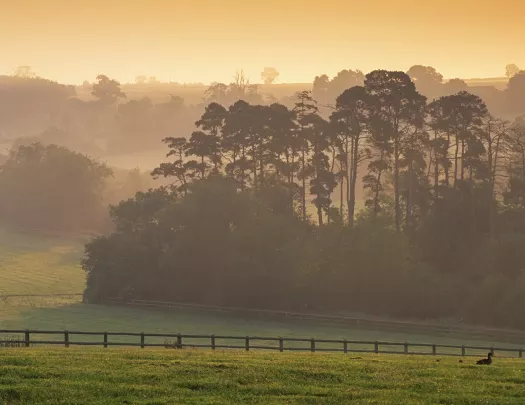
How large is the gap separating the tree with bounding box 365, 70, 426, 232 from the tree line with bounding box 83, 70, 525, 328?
0.12 m

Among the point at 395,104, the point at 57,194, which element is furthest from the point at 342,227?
the point at 57,194

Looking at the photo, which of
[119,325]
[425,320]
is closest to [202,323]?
[119,325]

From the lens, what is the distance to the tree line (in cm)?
8644

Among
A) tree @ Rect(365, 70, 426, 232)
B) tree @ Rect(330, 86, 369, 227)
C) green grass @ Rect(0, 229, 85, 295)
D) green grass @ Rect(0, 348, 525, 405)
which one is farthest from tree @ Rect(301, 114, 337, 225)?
green grass @ Rect(0, 348, 525, 405)

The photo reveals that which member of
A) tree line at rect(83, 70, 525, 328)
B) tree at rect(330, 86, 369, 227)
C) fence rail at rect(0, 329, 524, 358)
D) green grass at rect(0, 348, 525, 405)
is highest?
tree at rect(330, 86, 369, 227)

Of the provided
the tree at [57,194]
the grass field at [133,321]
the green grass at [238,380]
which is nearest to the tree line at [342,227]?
the grass field at [133,321]

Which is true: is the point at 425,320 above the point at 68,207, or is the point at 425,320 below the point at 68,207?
below

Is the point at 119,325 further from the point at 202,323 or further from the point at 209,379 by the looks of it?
the point at 209,379

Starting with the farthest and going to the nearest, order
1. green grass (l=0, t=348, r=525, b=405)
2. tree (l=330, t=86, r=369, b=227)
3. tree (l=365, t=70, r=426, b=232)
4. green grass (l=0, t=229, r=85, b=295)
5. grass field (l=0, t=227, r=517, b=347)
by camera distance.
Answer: green grass (l=0, t=229, r=85, b=295) < tree (l=330, t=86, r=369, b=227) < tree (l=365, t=70, r=426, b=232) < grass field (l=0, t=227, r=517, b=347) < green grass (l=0, t=348, r=525, b=405)

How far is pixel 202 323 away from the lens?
81312mm

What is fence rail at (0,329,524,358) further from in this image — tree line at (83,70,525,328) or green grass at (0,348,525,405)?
tree line at (83,70,525,328)

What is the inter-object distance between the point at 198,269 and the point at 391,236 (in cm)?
1930

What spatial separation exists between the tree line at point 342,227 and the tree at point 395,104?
0.12 m

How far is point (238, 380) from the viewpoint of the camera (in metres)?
30.2
